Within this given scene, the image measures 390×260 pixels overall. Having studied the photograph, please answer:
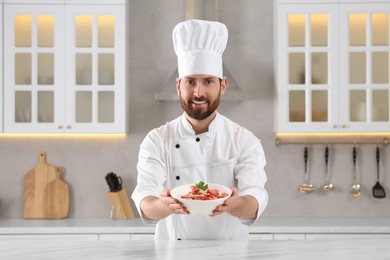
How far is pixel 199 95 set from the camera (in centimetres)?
239

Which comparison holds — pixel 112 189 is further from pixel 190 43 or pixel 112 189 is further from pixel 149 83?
pixel 190 43

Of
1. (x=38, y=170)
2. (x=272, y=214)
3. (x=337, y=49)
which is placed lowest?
(x=272, y=214)

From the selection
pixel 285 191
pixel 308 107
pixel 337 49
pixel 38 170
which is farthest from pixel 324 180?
pixel 38 170

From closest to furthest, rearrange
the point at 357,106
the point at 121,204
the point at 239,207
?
the point at 239,207
the point at 357,106
the point at 121,204

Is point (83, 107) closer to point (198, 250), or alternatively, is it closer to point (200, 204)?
point (200, 204)

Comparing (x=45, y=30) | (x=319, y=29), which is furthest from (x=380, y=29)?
(x=45, y=30)

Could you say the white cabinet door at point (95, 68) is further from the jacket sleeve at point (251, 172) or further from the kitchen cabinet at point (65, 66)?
the jacket sleeve at point (251, 172)

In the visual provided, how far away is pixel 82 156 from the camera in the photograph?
4.59 metres

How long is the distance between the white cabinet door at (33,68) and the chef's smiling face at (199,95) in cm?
203

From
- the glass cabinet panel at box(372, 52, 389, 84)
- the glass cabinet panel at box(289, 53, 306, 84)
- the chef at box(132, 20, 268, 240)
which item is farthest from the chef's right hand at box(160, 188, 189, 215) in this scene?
the glass cabinet panel at box(372, 52, 389, 84)

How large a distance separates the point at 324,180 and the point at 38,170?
2.09 m

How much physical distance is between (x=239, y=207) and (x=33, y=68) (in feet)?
8.37

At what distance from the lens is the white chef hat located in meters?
2.48

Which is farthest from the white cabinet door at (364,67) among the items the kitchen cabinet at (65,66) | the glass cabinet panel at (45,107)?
the glass cabinet panel at (45,107)
